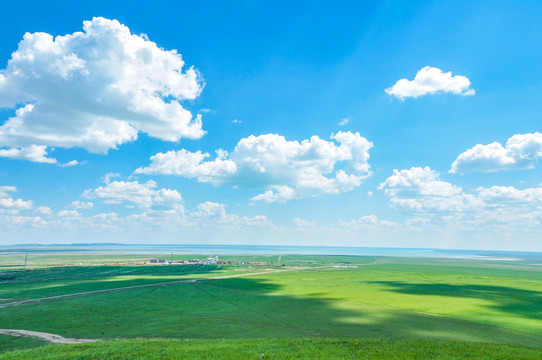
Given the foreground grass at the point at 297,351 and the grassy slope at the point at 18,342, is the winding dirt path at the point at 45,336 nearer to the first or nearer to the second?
the grassy slope at the point at 18,342

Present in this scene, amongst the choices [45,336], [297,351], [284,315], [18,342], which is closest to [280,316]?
[284,315]

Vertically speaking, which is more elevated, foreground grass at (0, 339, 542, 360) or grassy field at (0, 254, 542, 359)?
foreground grass at (0, 339, 542, 360)

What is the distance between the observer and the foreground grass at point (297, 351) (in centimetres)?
2067

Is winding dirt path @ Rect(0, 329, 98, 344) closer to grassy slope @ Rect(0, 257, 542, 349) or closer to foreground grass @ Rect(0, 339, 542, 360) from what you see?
grassy slope @ Rect(0, 257, 542, 349)

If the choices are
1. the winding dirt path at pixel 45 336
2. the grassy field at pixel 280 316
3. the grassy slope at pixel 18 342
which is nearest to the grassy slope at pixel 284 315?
the grassy field at pixel 280 316

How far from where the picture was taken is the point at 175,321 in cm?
4784

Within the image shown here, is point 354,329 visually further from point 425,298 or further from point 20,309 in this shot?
point 20,309

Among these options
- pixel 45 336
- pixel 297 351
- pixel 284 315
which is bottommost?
pixel 284 315

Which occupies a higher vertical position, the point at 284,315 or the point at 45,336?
the point at 45,336

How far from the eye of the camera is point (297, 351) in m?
22.0

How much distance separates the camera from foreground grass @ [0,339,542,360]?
20672mm

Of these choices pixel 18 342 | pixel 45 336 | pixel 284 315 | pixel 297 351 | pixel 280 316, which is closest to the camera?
pixel 297 351

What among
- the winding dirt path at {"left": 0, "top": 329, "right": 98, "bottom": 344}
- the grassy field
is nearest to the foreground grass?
the grassy field

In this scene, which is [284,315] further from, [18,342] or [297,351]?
[18,342]
